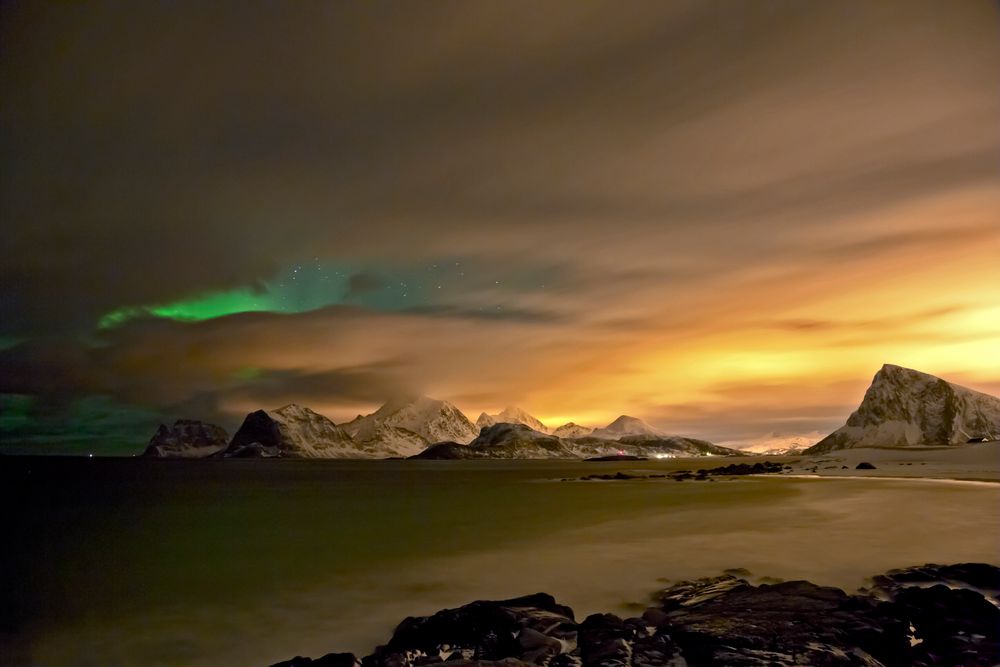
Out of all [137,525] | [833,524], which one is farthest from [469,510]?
[833,524]

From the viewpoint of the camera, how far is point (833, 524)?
25562 millimetres

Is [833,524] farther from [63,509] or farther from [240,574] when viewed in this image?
[63,509]

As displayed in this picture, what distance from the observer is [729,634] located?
949cm

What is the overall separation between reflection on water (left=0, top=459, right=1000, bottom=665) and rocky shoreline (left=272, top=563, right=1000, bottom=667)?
90.1 inches

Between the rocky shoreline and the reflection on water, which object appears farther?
the reflection on water

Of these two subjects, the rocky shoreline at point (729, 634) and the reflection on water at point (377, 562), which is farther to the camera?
the reflection on water at point (377, 562)

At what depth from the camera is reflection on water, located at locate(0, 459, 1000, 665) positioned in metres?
13.9

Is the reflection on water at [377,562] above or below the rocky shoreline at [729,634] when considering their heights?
below

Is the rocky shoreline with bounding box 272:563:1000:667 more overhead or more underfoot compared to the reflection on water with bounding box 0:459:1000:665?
more overhead

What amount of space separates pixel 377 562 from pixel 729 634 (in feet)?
55.3

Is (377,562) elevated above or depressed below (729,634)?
below

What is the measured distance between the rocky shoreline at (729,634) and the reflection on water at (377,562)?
2288mm

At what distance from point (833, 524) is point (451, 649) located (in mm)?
22071

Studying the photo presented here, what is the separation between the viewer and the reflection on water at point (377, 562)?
13883mm
